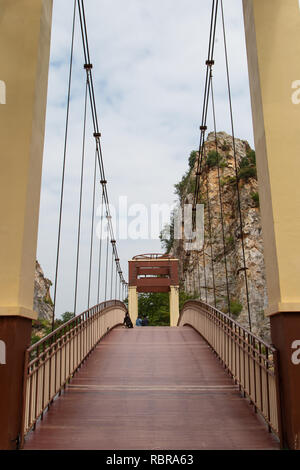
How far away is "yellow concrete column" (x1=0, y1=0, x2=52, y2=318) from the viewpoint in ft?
13.7

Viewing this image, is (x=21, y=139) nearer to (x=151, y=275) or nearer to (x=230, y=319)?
(x=230, y=319)

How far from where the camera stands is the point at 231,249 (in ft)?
119

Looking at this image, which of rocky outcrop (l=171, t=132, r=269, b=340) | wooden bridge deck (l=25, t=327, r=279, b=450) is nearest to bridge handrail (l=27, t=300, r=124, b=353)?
wooden bridge deck (l=25, t=327, r=279, b=450)

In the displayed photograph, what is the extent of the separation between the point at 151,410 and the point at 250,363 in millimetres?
1263

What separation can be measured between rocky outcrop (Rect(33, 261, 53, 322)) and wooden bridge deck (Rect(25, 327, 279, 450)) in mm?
29111

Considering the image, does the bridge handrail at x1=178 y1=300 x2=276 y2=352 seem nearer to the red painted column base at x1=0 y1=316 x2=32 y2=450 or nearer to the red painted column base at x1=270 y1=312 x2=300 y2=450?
the red painted column base at x1=270 y1=312 x2=300 y2=450

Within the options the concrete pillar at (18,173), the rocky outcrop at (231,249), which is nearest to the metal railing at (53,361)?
the concrete pillar at (18,173)

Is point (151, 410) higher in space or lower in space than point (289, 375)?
lower

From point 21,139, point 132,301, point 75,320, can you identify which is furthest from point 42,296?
point 21,139

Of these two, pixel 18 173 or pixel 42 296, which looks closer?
pixel 18 173

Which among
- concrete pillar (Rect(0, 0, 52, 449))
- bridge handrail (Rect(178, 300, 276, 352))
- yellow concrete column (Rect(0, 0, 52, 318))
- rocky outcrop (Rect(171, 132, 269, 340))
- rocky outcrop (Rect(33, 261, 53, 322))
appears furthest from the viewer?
rocky outcrop (Rect(33, 261, 53, 322))

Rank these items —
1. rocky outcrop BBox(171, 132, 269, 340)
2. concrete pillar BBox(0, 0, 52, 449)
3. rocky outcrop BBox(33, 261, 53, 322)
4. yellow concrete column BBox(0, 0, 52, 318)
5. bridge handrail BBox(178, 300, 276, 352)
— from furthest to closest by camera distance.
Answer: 1. rocky outcrop BBox(33, 261, 53, 322)
2. rocky outcrop BBox(171, 132, 269, 340)
3. bridge handrail BBox(178, 300, 276, 352)
4. yellow concrete column BBox(0, 0, 52, 318)
5. concrete pillar BBox(0, 0, 52, 449)

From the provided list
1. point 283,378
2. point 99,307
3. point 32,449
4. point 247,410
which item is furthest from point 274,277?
point 99,307

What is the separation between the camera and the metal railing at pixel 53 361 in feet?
14.0
